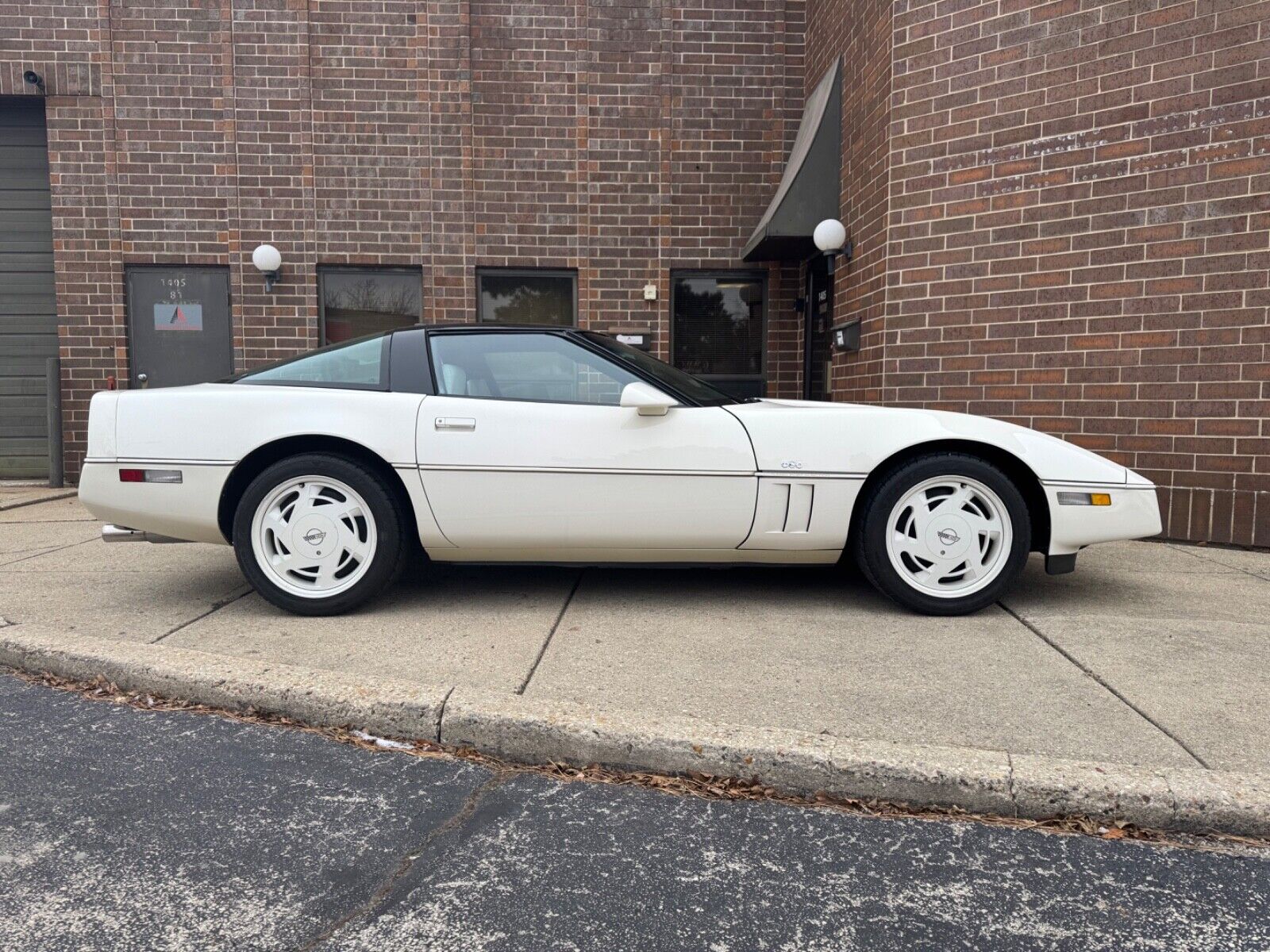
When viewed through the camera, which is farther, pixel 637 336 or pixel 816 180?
pixel 637 336

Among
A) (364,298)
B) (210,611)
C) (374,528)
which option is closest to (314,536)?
(374,528)

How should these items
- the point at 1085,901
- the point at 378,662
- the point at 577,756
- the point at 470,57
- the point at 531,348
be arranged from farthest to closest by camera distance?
the point at 470,57 < the point at 531,348 < the point at 378,662 < the point at 577,756 < the point at 1085,901

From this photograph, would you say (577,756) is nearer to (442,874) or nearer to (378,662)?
(442,874)

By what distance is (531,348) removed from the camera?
3738mm

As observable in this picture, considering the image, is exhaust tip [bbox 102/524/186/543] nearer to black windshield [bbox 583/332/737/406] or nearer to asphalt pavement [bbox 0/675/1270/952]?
asphalt pavement [bbox 0/675/1270/952]

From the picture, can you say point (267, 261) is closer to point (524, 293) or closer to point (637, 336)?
point (524, 293)

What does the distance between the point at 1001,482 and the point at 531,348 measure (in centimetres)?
210

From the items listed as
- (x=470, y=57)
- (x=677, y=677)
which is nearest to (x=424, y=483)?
(x=677, y=677)

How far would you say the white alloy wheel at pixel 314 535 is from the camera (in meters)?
3.50

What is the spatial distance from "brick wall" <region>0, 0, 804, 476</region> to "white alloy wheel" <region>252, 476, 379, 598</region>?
521 centimetres

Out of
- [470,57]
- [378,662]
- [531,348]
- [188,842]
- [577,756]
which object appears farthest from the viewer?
[470,57]

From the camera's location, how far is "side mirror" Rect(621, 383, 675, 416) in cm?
338

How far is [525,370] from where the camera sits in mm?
3688

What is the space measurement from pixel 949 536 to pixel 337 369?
9.06 ft
